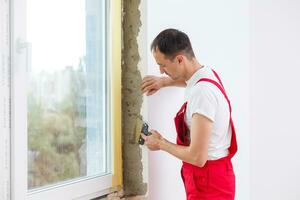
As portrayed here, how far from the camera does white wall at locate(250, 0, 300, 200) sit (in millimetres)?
2943

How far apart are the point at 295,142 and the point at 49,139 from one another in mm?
2221

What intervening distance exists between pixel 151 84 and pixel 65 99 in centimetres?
48

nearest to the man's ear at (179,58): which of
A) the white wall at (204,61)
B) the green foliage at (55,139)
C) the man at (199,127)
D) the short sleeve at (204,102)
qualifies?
the man at (199,127)

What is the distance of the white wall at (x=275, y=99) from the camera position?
2.94 meters

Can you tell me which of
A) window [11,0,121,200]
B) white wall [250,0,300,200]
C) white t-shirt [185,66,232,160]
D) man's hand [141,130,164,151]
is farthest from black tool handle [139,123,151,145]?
white wall [250,0,300,200]

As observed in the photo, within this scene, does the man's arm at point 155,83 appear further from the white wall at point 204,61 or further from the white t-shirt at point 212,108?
the white t-shirt at point 212,108

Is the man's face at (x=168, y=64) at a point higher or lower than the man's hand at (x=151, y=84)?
higher

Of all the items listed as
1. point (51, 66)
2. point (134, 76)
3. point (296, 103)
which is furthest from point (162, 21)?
point (296, 103)

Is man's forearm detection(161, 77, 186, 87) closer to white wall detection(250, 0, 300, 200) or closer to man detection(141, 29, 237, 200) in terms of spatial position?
man detection(141, 29, 237, 200)

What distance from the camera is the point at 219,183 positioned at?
5.71 ft

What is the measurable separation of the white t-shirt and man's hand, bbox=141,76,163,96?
266mm

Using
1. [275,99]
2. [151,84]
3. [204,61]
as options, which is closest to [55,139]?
[151,84]

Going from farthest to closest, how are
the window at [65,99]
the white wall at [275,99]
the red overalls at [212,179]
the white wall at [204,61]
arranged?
1. the white wall at [275,99]
2. the white wall at [204,61]
3. the red overalls at [212,179]
4. the window at [65,99]

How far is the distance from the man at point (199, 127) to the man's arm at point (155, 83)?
0.18 m
